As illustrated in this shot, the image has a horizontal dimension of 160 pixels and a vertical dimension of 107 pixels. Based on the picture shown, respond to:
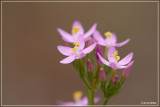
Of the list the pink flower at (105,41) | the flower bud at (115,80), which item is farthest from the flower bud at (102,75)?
the pink flower at (105,41)

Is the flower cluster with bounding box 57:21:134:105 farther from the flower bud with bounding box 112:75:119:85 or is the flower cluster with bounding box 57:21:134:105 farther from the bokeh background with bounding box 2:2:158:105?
the bokeh background with bounding box 2:2:158:105

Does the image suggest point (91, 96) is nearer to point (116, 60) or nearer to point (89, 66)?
point (89, 66)

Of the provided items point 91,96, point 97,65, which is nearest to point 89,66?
point 97,65

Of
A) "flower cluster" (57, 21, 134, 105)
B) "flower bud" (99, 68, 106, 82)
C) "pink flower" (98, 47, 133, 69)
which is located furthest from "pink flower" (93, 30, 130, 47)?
"flower bud" (99, 68, 106, 82)

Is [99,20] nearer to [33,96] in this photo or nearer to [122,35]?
[122,35]

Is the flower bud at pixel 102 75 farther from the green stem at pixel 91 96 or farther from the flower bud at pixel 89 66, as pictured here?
the green stem at pixel 91 96

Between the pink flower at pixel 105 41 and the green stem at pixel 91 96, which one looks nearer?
the green stem at pixel 91 96

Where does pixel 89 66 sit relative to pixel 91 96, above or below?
above

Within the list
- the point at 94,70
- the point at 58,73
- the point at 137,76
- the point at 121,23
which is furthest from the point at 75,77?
the point at 94,70
